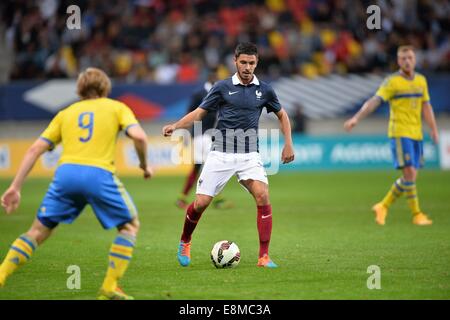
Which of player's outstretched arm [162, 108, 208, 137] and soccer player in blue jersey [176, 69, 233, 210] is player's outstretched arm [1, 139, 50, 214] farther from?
soccer player in blue jersey [176, 69, 233, 210]

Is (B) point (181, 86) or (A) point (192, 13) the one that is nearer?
(B) point (181, 86)

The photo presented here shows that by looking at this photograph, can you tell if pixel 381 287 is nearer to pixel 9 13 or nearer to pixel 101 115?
pixel 101 115

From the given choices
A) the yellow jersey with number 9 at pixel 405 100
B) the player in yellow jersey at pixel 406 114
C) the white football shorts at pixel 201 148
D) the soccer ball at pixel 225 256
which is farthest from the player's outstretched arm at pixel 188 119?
the white football shorts at pixel 201 148

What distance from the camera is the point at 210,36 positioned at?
88.7 feet

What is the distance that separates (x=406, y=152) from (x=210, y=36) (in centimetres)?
1516

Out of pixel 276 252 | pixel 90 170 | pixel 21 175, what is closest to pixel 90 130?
pixel 90 170

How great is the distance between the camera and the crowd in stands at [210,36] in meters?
26.3

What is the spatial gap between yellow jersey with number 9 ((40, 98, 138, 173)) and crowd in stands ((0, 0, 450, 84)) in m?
18.9

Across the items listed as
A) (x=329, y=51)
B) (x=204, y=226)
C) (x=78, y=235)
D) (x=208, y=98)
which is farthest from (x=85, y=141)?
(x=329, y=51)

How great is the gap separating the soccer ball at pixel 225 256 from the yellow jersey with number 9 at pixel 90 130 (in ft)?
7.72

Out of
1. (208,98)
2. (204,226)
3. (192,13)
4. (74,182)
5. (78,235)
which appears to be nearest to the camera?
(74,182)

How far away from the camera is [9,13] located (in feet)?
86.8

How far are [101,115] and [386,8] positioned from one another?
862 inches

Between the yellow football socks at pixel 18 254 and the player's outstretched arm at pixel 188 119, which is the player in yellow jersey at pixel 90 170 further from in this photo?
the player's outstretched arm at pixel 188 119
